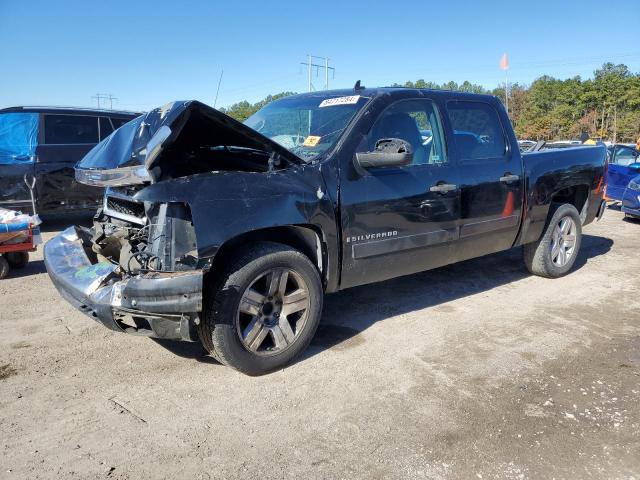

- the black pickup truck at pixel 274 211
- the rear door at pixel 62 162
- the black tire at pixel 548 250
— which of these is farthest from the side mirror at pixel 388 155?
the rear door at pixel 62 162

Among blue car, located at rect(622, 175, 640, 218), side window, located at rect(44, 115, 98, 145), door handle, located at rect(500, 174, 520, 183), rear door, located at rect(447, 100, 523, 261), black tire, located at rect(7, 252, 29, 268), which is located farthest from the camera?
blue car, located at rect(622, 175, 640, 218)

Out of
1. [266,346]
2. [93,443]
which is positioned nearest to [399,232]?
[266,346]

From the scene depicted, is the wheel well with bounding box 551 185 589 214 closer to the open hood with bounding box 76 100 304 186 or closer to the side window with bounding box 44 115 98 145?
the open hood with bounding box 76 100 304 186

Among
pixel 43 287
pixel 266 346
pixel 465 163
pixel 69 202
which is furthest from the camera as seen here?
pixel 69 202

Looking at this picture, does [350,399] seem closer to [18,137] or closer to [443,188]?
[443,188]

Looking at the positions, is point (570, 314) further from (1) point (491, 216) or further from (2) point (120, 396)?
(2) point (120, 396)

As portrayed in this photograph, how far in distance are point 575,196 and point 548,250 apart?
37.4 inches

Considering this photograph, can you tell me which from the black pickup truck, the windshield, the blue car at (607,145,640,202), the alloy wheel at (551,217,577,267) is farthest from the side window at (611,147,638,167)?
the windshield

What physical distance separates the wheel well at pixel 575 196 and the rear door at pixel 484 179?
1.24 metres

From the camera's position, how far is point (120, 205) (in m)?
3.74

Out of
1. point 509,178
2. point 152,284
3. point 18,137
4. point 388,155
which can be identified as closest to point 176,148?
point 152,284

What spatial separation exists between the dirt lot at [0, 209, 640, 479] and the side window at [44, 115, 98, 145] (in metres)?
4.09

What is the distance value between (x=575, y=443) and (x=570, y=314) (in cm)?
225

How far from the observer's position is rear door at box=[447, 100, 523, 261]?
A: 14.7 feet
